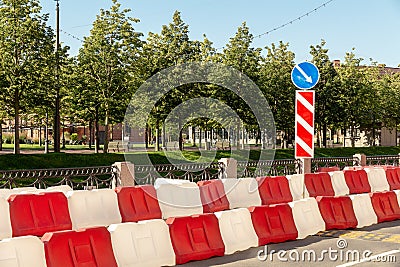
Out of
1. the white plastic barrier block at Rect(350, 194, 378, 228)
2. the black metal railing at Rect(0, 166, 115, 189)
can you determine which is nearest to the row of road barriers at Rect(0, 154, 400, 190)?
the black metal railing at Rect(0, 166, 115, 189)

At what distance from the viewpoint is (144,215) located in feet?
40.9

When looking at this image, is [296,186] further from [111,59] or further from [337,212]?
[111,59]

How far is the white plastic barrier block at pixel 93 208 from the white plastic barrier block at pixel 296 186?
5.04 metres

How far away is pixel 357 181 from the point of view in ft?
57.7

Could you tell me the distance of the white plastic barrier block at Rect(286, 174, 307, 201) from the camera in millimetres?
15289


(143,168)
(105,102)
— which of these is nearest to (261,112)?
(105,102)

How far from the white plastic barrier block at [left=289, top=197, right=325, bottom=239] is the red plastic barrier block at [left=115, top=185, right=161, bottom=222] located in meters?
2.92

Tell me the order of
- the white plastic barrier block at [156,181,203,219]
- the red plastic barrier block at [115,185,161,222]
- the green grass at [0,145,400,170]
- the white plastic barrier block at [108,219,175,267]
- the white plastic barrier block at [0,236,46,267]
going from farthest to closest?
the green grass at [0,145,400,170] < the white plastic barrier block at [156,181,203,219] < the red plastic barrier block at [115,185,161,222] < the white plastic barrier block at [108,219,175,267] < the white plastic barrier block at [0,236,46,267]

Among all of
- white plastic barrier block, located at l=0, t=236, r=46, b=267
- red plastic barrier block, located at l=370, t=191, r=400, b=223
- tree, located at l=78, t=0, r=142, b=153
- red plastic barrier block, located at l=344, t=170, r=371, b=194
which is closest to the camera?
white plastic barrier block, located at l=0, t=236, r=46, b=267

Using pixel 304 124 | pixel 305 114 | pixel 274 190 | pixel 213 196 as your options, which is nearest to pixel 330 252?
pixel 304 124

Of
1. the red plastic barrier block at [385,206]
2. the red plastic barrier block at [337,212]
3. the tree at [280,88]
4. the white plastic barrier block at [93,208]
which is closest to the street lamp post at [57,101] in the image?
the tree at [280,88]

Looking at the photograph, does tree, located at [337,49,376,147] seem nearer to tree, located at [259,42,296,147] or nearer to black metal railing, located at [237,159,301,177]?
tree, located at [259,42,296,147]

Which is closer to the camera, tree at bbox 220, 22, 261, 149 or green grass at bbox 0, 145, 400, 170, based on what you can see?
green grass at bbox 0, 145, 400, 170

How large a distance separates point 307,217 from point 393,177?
7847mm
